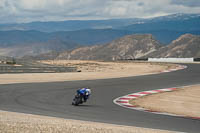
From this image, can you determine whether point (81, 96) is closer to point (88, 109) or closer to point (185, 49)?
point (88, 109)

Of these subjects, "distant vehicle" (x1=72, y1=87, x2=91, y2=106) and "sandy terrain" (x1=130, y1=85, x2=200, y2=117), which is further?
"distant vehicle" (x1=72, y1=87, x2=91, y2=106)

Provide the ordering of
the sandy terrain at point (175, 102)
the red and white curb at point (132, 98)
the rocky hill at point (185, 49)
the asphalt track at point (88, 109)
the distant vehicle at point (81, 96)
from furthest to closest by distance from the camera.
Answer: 1. the rocky hill at point (185, 49)
2. the distant vehicle at point (81, 96)
3. the red and white curb at point (132, 98)
4. the sandy terrain at point (175, 102)
5. the asphalt track at point (88, 109)

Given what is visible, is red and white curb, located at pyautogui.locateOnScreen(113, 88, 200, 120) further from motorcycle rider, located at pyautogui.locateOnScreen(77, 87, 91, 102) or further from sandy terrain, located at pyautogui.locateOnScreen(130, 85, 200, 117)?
motorcycle rider, located at pyautogui.locateOnScreen(77, 87, 91, 102)

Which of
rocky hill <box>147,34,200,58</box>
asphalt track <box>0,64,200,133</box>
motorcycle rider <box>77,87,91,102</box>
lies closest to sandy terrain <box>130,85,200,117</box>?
asphalt track <box>0,64,200,133</box>

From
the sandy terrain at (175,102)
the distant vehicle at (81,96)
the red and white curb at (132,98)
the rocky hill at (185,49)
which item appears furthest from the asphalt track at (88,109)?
the rocky hill at (185,49)

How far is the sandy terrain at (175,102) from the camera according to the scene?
48.9 feet

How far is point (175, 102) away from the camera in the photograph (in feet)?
57.5

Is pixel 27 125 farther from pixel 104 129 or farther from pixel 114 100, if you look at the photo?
pixel 114 100

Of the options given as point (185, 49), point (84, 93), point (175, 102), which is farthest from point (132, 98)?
point (185, 49)

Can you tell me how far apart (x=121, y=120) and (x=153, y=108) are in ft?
11.3

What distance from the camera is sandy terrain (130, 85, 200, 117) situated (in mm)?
14913

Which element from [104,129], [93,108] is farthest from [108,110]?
[104,129]

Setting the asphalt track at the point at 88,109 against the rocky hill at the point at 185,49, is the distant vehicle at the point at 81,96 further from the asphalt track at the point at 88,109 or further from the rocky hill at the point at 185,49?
the rocky hill at the point at 185,49

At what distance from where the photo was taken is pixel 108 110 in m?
14.4
